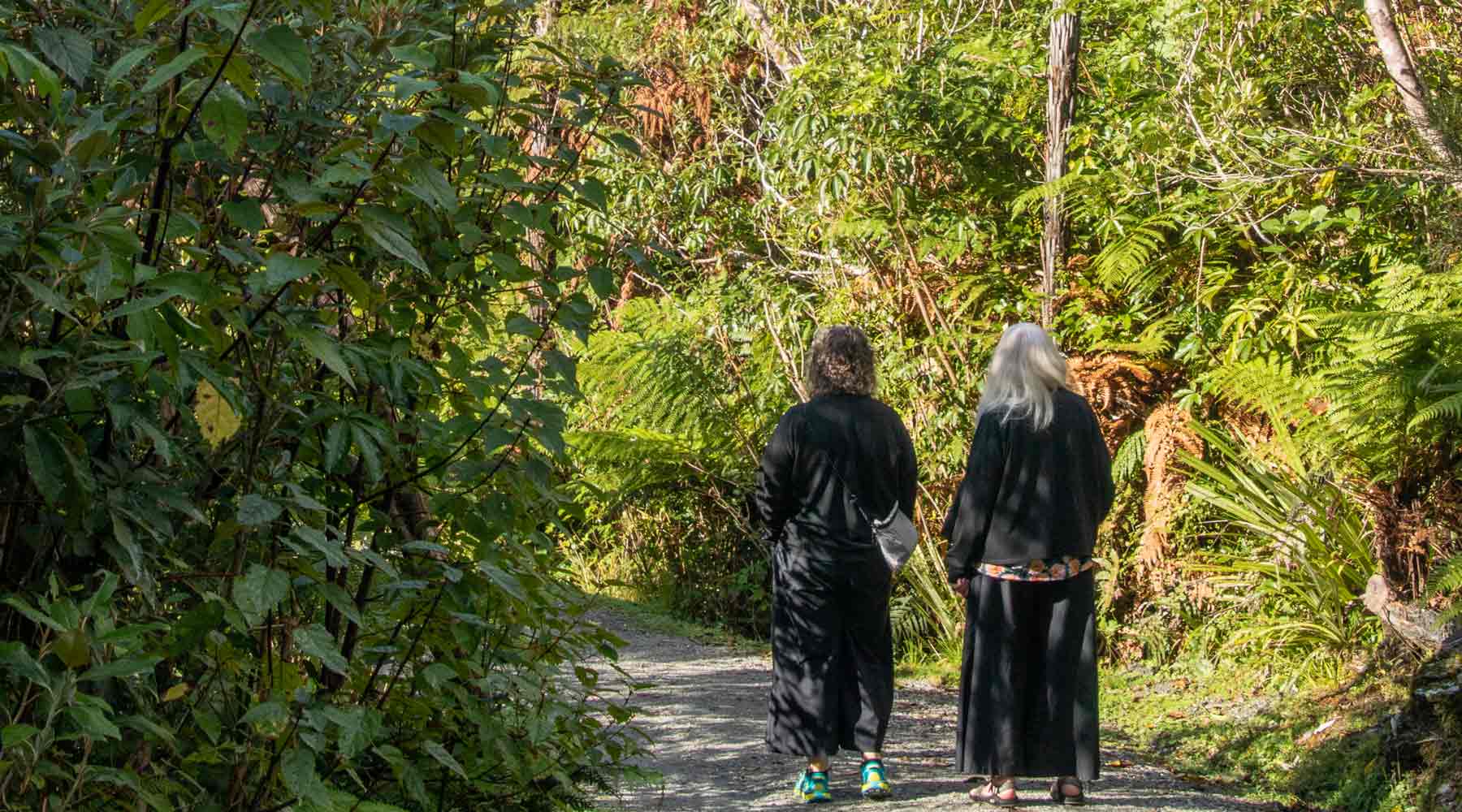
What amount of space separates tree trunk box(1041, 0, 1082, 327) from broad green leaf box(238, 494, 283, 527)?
7288mm

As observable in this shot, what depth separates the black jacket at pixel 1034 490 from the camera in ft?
21.3

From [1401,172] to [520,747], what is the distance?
5744 millimetres

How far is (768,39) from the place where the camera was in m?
12.0

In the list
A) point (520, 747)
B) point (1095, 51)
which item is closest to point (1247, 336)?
point (1095, 51)

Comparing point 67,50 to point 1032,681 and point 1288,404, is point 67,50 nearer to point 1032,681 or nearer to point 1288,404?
point 1032,681

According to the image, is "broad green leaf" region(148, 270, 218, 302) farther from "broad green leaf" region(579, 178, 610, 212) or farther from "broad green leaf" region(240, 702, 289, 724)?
"broad green leaf" region(579, 178, 610, 212)

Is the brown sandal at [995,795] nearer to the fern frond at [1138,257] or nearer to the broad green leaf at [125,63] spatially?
the fern frond at [1138,257]

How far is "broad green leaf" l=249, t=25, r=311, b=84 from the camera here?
260 centimetres

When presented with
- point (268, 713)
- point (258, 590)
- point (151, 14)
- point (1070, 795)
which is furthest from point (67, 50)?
point (1070, 795)

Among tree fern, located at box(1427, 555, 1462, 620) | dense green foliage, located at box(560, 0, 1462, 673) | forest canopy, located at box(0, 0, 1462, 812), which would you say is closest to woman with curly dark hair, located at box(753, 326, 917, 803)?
forest canopy, located at box(0, 0, 1462, 812)

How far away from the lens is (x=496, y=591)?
3691 mm

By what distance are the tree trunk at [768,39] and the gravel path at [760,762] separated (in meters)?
4.88

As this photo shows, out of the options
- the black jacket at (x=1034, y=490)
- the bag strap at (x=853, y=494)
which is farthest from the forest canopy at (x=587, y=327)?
the black jacket at (x=1034, y=490)

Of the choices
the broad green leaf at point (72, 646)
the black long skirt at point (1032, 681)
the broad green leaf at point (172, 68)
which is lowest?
the black long skirt at point (1032, 681)
